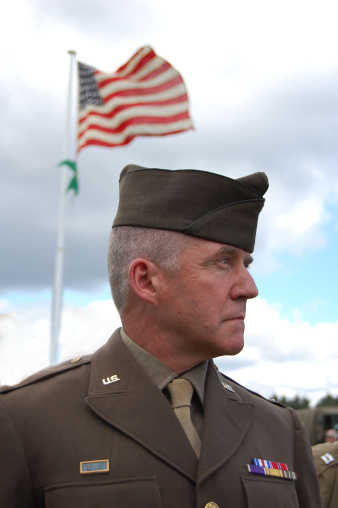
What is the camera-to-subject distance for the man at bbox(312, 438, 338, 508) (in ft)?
18.6

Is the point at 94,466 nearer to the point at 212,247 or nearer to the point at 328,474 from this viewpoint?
the point at 212,247

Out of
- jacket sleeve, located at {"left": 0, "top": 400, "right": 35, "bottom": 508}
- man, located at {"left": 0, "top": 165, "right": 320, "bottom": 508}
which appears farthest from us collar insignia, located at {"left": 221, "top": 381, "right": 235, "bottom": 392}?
jacket sleeve, located at {"left": 0, "top": 400, "right": 35, "bottom": 508}

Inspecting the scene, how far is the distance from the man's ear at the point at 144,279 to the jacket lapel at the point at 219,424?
0.43 meters

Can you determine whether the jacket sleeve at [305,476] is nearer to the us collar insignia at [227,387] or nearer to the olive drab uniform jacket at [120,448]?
the olive drab uniform jacket at [120,448]

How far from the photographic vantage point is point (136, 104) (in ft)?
37.9

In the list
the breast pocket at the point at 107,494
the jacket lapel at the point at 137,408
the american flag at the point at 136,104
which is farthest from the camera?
the american flag at the point at 136,104

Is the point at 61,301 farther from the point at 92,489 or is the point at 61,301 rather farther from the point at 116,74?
the point at 92,489

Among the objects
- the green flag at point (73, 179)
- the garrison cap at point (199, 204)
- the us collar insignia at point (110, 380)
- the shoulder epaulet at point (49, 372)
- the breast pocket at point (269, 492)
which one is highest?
the green flag at point (73, 179)

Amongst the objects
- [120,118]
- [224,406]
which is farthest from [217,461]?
[120,118]

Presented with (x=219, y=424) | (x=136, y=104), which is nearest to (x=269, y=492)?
(x=219, y=424)

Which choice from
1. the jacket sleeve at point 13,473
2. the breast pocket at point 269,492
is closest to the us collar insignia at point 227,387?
the breast pocket at point 269,492

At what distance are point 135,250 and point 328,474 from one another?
3753 millimetres

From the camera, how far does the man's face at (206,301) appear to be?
2.62 m

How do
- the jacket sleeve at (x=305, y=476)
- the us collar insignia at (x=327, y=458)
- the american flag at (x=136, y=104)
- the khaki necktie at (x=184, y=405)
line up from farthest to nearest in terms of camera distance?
the american flag at (x=136, y=104)
the us collar insignia at (x=327, y=458)
the jacket sleeve at (x=305, y=476)
the khaki necktie at (x=184, y=405)
